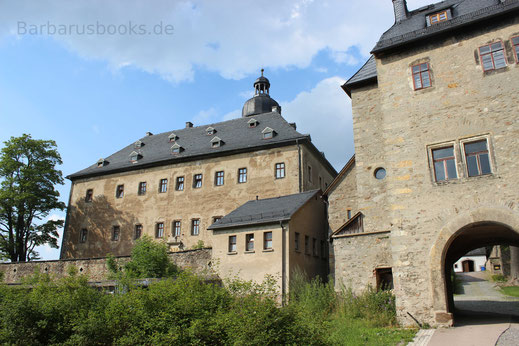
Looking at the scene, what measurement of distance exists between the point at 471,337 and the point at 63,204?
31989 mm

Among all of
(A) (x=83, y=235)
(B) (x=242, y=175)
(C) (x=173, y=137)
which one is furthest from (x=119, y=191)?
(B) (x=242, y=175)

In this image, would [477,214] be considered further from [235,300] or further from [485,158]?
Answer: [235,300]

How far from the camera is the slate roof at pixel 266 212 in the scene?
66.3ft

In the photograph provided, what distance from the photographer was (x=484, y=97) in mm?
13227

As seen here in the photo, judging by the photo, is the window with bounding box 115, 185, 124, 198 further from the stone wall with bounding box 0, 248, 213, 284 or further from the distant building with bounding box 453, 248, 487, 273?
the distant building with bounding box 453, 248, 487, 273

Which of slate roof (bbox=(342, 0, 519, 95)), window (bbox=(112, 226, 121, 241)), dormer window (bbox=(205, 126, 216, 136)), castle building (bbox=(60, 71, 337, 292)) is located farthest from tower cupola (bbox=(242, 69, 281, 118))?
slate roof (bbox=(342, 0, 519, 95))

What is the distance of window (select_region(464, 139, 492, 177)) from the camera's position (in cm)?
1273

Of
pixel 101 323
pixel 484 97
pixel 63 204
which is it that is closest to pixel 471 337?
pixel 484 97

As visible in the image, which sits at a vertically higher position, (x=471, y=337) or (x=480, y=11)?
(x=480, y=11)

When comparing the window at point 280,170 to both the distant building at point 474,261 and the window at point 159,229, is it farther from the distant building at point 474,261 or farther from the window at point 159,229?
the distant building at point 474,261

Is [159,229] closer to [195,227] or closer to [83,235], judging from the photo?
[195,227]

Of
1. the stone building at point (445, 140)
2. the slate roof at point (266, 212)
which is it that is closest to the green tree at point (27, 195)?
the slate roof at point (266, 212)

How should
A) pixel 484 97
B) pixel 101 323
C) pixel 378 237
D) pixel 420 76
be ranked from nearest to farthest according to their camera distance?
1. pixel 101 323
2. pixel 484 97
3. pixel 420 76
4. pixel 378 237

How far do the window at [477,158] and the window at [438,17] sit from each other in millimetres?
5416
